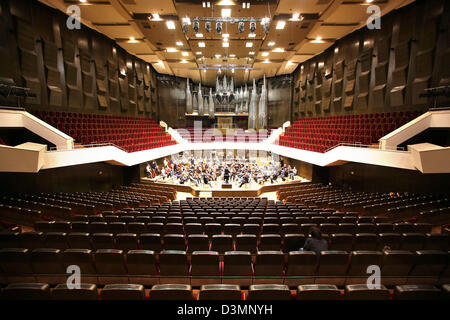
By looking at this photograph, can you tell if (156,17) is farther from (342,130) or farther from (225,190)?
(342,130)

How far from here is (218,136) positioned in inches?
746

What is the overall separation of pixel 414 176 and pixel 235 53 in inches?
430

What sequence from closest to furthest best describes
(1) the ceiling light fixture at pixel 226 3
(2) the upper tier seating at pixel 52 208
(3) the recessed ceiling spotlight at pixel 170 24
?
(2) the upper tier seating at pixel 52 208 < (1) the ceiling light fixture at pixel 226 3 < (3) the recessed ceiling spotlight at pixel 170 24

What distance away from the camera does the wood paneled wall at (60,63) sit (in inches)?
324

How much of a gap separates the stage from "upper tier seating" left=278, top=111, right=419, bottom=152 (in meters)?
2.51

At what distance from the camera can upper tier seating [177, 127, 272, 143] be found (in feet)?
59.8

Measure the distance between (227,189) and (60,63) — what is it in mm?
9229

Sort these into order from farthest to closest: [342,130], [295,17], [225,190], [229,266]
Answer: [342,130], [225,190], [295,17], [229,266]

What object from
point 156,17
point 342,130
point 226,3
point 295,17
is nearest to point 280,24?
point 295,17

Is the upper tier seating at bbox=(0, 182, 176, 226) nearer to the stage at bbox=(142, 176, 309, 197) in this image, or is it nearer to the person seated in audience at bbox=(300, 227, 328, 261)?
the stage at bbox=(142, 176, 309, 197)

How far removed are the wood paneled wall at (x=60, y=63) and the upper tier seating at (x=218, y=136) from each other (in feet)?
17.3

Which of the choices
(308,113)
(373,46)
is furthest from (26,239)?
(308,113)

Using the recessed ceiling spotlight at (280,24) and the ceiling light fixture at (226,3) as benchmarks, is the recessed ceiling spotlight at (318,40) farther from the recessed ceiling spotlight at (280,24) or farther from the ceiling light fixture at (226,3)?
the ceiling light fixture at (226,3)

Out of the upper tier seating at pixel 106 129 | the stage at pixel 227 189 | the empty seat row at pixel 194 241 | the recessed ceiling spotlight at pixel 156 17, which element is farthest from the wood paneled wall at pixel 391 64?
the upper tier seating at pixel 106 129
